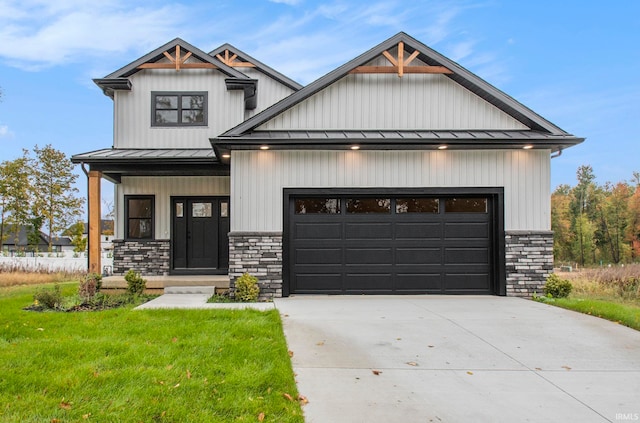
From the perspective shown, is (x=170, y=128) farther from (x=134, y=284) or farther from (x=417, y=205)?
(x=417, y=205)

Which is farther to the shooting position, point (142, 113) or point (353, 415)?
point (142, 113)

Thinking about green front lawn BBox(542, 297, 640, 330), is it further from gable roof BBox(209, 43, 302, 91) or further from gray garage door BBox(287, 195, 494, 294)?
gable roof BBox(209, 43, 302, 91)

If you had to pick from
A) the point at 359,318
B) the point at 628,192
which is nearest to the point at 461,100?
the point at 359,318

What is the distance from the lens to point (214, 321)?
5934 mm

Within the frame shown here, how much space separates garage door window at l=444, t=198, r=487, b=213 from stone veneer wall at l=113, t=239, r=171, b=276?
300 inches

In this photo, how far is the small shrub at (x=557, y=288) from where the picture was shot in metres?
8.59

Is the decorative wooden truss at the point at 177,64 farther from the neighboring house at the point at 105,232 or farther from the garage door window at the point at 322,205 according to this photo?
the neighboring house at the point at 105,232

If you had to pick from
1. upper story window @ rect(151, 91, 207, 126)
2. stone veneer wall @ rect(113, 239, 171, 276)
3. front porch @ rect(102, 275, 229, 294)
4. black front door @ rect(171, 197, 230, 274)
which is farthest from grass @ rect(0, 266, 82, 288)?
upper story window @ rect(151, 91, 207, 126)

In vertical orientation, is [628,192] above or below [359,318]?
above

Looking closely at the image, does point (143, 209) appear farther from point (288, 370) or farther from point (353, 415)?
point (353, 415)

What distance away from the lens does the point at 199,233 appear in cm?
1101

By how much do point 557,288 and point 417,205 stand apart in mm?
3577

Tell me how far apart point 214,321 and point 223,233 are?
17.2ft

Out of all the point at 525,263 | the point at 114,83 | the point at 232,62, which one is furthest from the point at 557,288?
the point at 114,83
